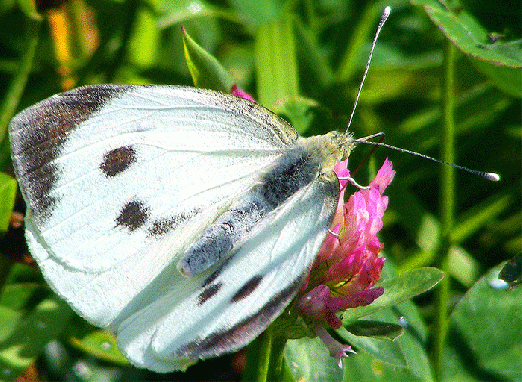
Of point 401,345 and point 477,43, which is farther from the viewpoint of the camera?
point 477,43

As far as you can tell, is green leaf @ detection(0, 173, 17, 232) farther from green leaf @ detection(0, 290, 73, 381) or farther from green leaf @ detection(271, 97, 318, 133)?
green leaf @ detection(271, 97, 318, 133)

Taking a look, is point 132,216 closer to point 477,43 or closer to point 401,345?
point 401,345

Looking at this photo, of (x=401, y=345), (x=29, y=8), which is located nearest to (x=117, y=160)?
(x=401, y=345)

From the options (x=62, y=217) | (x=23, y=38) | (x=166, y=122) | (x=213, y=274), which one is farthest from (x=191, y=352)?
(x=23, y=38)

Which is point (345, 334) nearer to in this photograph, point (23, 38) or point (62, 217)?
point (62, 217)

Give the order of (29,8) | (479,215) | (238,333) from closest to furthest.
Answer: (238,333)
(29,8)
(479,215)

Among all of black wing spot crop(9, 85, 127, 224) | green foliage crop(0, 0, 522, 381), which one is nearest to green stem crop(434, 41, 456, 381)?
green foliage crop(0, 0, 522, 381)

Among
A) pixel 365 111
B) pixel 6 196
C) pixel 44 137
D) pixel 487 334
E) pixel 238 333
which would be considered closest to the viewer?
pixel 238 333
